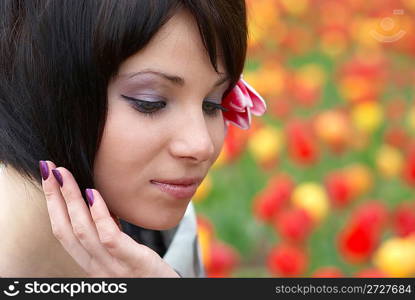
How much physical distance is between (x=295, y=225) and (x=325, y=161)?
69cm

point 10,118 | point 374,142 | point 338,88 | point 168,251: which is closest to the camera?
point 10,118

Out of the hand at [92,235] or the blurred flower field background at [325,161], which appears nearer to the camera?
the hand at [92,235]

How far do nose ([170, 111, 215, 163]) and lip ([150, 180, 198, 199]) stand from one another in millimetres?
74

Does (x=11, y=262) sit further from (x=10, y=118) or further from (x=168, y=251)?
(x=168, y=251)

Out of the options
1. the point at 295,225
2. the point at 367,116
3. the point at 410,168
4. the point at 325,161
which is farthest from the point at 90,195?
the point at 367,116

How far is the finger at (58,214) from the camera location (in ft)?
4.30

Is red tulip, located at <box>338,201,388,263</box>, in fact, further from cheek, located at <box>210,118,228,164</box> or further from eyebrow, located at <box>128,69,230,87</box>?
eyebrow, located at <box>128,69,230,87</box>

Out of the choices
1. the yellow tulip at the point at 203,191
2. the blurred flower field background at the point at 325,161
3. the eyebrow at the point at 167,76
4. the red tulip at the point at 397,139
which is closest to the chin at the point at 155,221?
the eyebrow at the point at 167,76

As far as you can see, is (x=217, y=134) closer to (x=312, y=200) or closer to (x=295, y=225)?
(x=295, y=225)

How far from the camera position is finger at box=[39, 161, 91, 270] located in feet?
4.30

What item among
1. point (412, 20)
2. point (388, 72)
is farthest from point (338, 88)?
point (412, 20)

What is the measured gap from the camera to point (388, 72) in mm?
3477

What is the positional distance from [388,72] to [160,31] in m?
2.45

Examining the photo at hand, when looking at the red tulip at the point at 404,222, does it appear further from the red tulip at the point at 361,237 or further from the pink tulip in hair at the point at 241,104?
the pink tulip in hair at the point at 241,104
